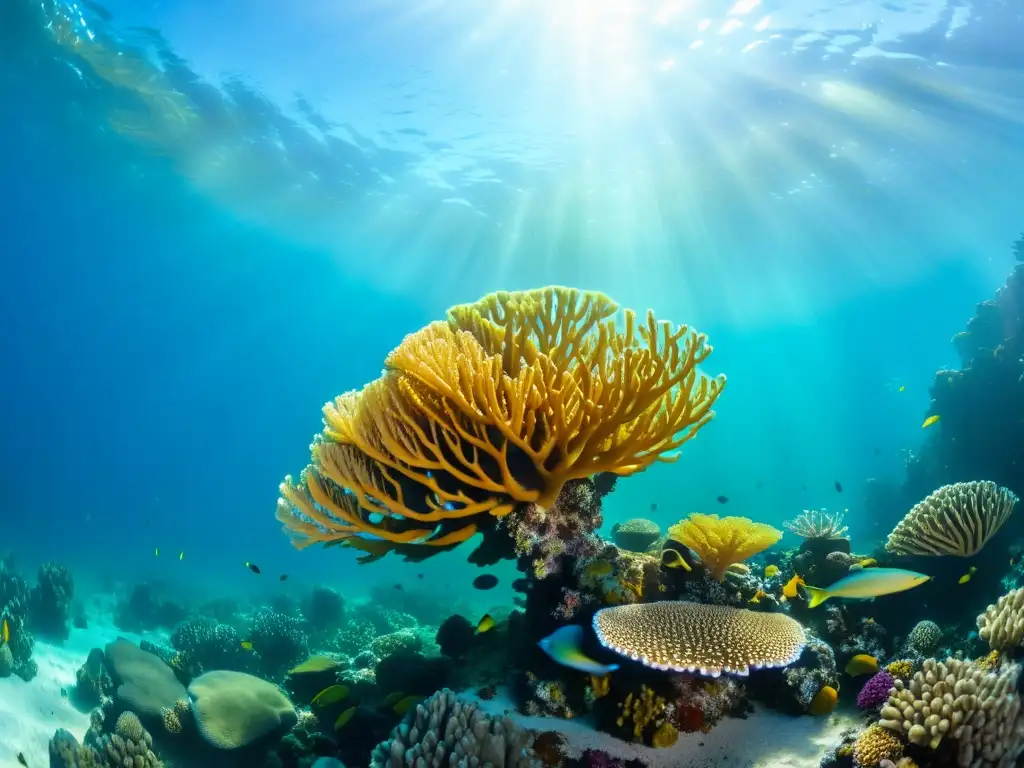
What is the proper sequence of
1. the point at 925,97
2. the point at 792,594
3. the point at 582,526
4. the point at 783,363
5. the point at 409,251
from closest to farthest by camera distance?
the point at 582,526
the point at 792,594
the point at 925,97
the point at 409,251
the point at 783,363

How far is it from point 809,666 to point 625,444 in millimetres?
2949

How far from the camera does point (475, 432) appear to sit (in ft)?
15.1

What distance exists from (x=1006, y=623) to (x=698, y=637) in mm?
2371

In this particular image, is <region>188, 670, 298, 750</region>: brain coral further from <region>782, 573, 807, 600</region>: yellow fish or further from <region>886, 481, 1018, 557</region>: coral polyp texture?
<region>886, 481, 1018, 557</region>: coral polyp texture

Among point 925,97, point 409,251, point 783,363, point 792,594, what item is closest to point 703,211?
point 925,97

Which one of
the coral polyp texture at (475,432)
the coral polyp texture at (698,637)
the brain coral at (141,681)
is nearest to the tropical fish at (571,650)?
the coral polyp texture at (698,637)

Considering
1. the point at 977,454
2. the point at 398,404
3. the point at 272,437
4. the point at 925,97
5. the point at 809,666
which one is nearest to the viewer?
the point at 398,404

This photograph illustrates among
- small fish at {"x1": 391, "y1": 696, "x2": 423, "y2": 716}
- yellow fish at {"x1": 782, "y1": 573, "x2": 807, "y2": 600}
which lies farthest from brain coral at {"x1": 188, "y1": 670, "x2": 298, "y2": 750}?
yellow fish at {"x1": 782, "y1": 573, "x2": 807, "y2": 600}

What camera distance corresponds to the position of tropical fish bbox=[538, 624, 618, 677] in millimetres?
4238

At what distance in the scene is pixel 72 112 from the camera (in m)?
26.6

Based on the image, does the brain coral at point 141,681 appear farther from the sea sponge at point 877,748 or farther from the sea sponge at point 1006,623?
the sea sponge at point 1006,623

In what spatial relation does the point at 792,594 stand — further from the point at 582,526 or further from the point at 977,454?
the point at 977,454

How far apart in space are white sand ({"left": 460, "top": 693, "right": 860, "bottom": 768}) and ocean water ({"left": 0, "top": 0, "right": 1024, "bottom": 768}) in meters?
15.0

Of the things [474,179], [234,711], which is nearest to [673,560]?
[234,711]
